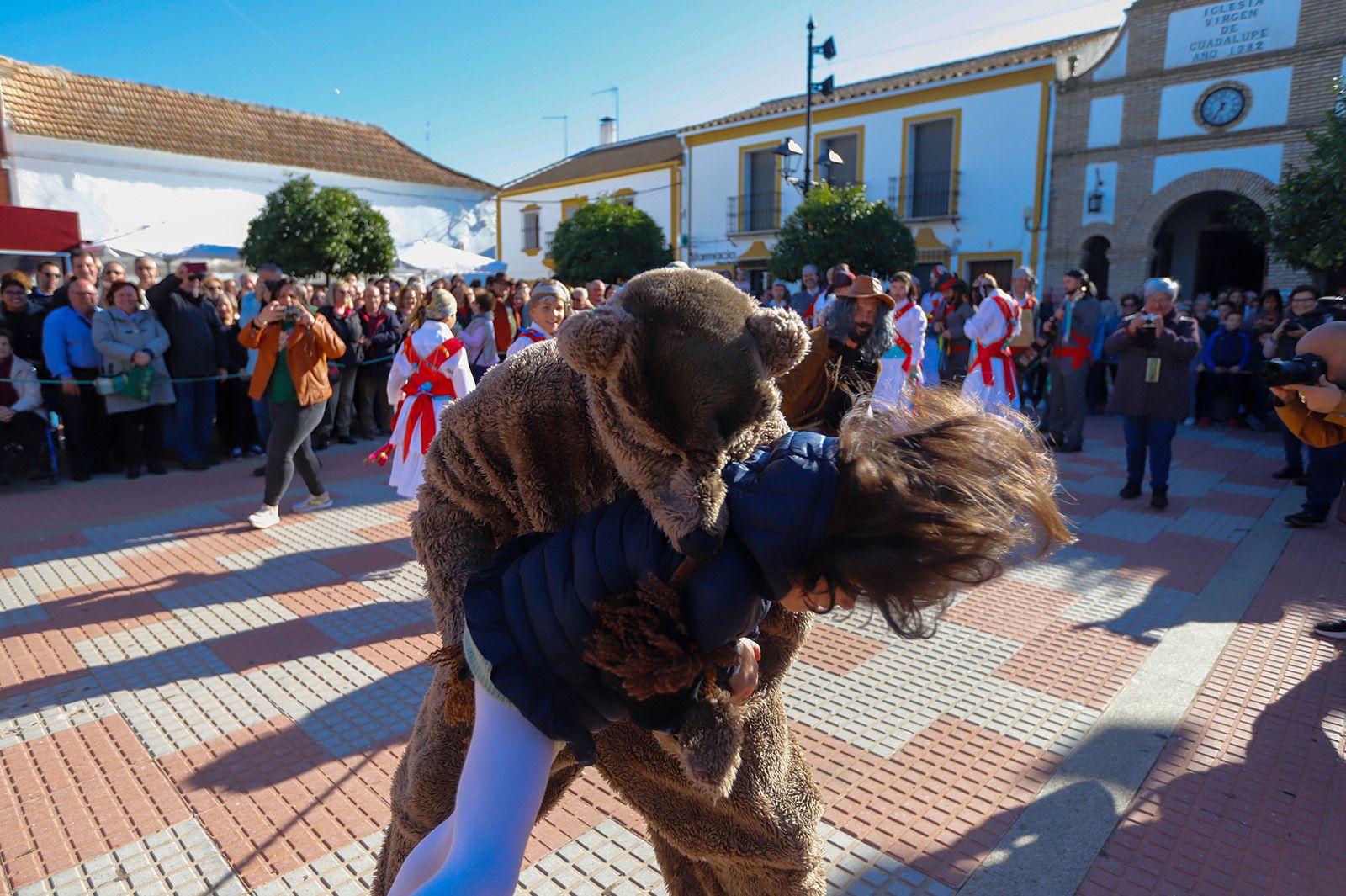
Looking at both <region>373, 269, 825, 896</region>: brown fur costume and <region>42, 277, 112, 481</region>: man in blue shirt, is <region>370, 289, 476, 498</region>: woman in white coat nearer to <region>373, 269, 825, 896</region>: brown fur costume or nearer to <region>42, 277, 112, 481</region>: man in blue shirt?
<region>373, 269, 825, 896</region>: brown fur costume

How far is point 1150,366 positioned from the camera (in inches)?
259

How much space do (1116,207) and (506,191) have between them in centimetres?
2444

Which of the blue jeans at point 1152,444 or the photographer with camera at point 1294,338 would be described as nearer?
the blue jeans at point 1152,444

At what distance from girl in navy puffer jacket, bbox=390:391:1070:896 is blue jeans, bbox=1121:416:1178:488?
6285 mm

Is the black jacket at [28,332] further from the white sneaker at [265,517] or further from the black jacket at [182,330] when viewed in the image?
the white sneaker at [265,517]

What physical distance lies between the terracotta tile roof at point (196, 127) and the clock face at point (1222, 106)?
A: 23356mm

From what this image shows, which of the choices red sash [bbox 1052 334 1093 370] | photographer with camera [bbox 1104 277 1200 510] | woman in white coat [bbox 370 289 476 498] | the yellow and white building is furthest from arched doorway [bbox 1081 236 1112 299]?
woman in white coat [bbox 370 289 476 498]

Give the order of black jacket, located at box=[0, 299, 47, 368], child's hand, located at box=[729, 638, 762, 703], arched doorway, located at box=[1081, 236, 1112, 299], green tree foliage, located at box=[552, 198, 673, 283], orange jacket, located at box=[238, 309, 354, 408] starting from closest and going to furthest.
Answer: child's hand, located at box=[729, 638, 762, 703] < orange jacket, located at box=[238, 309, 354, 408] < black jacket, located at box=[0, 299, 47, 368] < arched doorway, located at box=[1081, 236, 1112, 299] < green tree foliage, located at box=[552, 198, 673, 283]

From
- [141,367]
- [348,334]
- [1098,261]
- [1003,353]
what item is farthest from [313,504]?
[1098,261]

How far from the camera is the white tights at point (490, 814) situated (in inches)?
46.6

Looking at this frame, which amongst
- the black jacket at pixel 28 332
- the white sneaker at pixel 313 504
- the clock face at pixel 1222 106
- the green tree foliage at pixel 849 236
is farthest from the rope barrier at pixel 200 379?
the clock face at pixel 1222 106

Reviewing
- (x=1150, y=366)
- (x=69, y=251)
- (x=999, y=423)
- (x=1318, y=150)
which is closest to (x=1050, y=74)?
(x=1318, y=150)

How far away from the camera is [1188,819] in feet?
8.96

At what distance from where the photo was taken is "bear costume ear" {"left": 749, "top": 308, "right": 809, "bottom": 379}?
1277 mm
